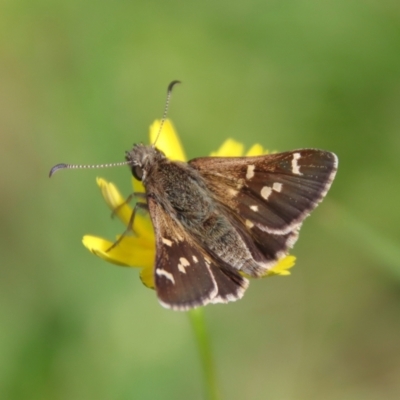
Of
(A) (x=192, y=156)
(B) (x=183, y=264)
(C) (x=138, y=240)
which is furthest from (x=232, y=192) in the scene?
(A) (x=192, y=156)

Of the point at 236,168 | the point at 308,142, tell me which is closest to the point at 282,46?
the point at 308,142

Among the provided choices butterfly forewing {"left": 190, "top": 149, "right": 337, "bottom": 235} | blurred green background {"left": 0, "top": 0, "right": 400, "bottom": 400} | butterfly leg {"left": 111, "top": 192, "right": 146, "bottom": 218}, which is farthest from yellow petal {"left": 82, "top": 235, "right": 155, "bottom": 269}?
blurred green background {"left": 0, "top": 0, "right": 400, "bottom": 400}

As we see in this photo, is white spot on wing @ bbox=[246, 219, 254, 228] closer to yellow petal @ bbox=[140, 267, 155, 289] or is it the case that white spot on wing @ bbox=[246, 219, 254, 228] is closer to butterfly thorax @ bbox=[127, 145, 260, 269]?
butterfly thorax @ bbox=[127, 145, 260, 269]

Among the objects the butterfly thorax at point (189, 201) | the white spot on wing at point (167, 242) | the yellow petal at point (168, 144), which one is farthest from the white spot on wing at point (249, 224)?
the yellow petal at point (168, 144)

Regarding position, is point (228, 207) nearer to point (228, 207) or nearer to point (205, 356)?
point (228, 207)

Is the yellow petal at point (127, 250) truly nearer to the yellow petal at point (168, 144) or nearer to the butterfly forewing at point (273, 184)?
the butterfly forewing at point (273, 184)

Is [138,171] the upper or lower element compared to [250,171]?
lower
